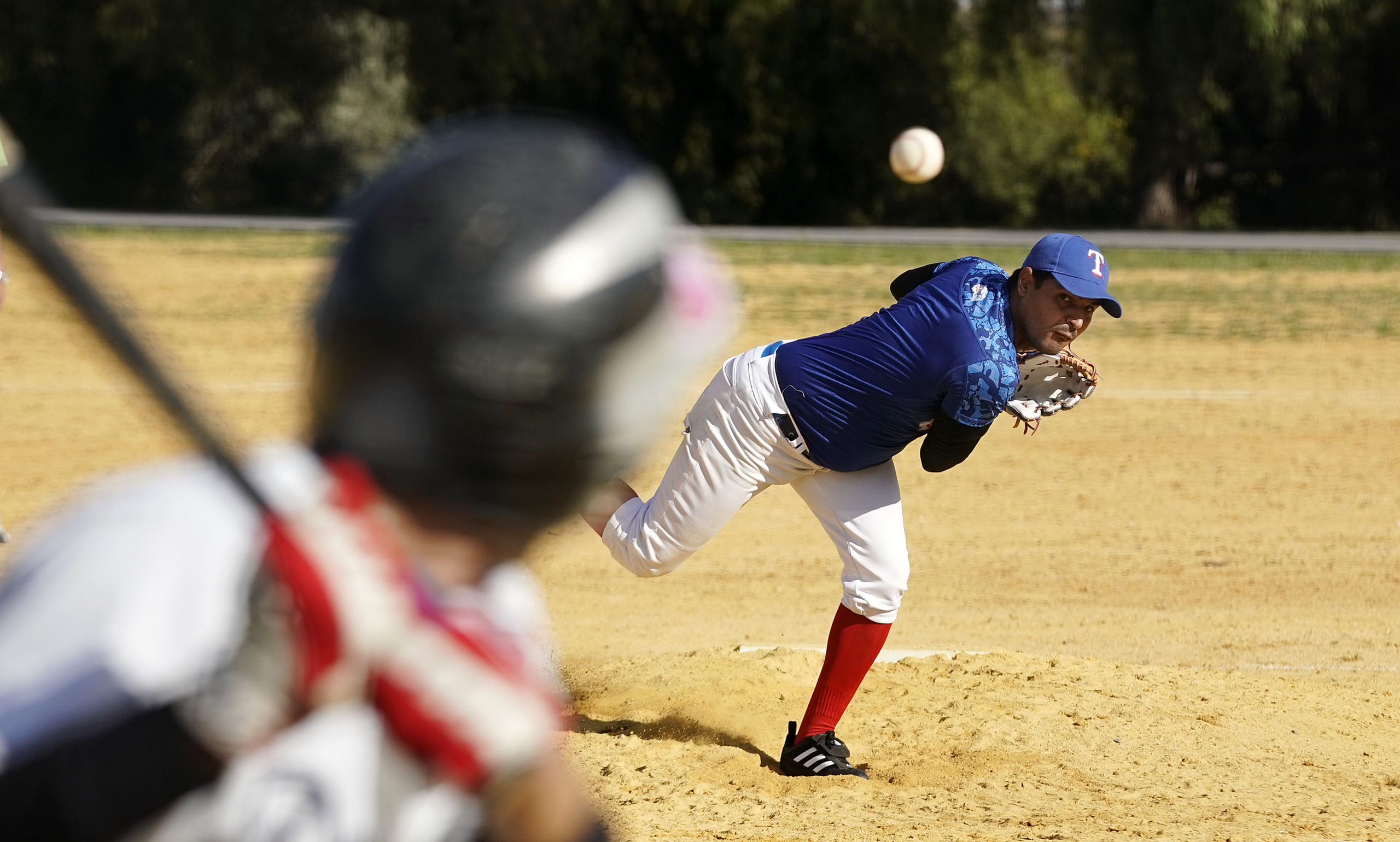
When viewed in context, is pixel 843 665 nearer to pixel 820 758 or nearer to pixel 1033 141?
pixel 820 758

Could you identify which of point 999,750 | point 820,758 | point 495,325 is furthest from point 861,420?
point 495,325

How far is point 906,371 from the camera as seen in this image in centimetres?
493

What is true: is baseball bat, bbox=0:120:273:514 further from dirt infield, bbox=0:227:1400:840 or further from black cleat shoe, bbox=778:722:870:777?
black cleat shoe, bbox=778:722:870:777

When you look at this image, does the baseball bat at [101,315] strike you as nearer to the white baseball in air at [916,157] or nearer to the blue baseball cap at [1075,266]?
the blue baseball cap at [1075,266]

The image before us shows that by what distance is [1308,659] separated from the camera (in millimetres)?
6664

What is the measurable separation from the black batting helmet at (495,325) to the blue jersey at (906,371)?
3.78 metres

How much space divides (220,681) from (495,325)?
29cm

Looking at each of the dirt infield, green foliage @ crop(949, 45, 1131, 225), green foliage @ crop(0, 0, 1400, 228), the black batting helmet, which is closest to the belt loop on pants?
the dirt infield

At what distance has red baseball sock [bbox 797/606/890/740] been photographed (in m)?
5.15

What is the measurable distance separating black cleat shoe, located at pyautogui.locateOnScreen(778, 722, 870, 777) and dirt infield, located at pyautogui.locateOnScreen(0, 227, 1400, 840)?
83 millimetres

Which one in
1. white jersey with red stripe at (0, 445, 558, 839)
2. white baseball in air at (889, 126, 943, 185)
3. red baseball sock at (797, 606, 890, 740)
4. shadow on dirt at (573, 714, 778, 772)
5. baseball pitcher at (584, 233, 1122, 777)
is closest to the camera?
white jersey with red stripe at (0, 445, 558, 839)

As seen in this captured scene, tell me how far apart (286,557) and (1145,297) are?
18.9 m

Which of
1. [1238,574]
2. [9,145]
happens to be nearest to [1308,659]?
[1238,574]

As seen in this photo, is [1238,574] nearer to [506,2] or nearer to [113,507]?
[113,507]
